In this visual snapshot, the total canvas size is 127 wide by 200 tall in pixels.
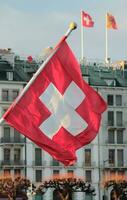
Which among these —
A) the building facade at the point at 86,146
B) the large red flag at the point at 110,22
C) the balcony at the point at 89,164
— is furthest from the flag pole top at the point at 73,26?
the large red flag at the point at 110,22

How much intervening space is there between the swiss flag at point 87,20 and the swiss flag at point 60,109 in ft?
285

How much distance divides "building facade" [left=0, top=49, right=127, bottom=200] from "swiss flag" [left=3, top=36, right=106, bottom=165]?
7725 centimetres

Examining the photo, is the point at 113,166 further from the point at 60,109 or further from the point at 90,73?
the point at 60,109

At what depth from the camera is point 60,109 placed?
64.3 ft

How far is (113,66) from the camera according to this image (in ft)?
377

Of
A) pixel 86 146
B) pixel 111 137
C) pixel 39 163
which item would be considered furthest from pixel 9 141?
pixel 111 137

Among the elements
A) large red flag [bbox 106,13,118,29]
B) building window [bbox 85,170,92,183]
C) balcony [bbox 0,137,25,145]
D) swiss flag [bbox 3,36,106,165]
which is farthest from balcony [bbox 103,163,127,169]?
swiss flag [bbox 3,36,106,165]

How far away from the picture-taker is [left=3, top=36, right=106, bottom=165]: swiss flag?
1888cm

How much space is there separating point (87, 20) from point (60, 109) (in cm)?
8866

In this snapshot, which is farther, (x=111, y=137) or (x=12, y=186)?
(x=111, y=137)

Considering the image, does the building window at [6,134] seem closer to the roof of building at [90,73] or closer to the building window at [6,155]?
the building window at [6,155]

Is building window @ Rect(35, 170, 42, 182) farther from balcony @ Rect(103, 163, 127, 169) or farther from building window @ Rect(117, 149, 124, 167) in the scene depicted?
building window @ Rect(117, 149, 124, 167)

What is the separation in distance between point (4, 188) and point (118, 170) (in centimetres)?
2416

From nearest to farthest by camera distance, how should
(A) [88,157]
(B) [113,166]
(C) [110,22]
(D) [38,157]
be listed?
(D) [38,157], (A) [88,157], (B) [113,166], (C) [110,22]
